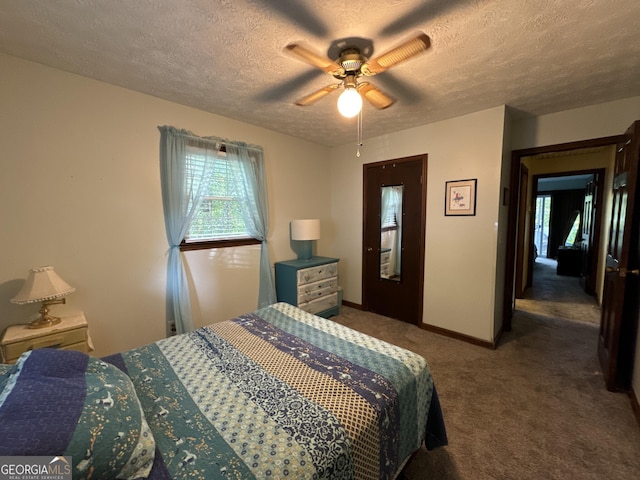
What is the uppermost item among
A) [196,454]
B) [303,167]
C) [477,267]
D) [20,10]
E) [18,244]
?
[20,10]

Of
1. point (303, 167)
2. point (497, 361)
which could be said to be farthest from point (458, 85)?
point (497, 361)

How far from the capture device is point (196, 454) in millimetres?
894

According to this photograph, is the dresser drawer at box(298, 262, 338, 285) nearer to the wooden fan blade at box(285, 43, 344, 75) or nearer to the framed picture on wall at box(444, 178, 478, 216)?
the framed picture on wall at box(444, 178, 478, 216)

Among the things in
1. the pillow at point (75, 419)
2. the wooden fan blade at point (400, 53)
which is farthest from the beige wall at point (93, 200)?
the wooden fan blade at point (400, 53)

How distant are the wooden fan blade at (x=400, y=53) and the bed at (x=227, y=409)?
1.61m

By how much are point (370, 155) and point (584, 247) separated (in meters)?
5.51

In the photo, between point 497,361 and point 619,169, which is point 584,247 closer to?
point 619,169

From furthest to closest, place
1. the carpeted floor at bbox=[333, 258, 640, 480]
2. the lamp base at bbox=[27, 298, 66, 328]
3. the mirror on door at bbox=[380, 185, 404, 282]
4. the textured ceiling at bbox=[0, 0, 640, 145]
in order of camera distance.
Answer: the mirror on door at bbox=[380, 185, 404, 282]
the lamp base at bbox=[27, 298, 66, 328]
the carpeted floor at bbox=[333, 258, 640, 480]
the textured ceiling at bbox=[0, 0, 640, 145]

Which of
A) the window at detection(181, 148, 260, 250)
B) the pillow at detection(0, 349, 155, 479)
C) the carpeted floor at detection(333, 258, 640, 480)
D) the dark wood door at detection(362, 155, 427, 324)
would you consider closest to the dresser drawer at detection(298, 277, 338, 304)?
the dark wood door at detection(362, 155, 427, 324)

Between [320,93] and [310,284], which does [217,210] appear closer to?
[310,284]

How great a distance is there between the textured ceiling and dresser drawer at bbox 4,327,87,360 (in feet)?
6.21

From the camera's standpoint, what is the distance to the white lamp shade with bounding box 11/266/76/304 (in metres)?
1.72

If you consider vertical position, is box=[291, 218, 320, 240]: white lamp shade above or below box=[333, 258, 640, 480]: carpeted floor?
above

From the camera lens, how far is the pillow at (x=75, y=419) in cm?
72
